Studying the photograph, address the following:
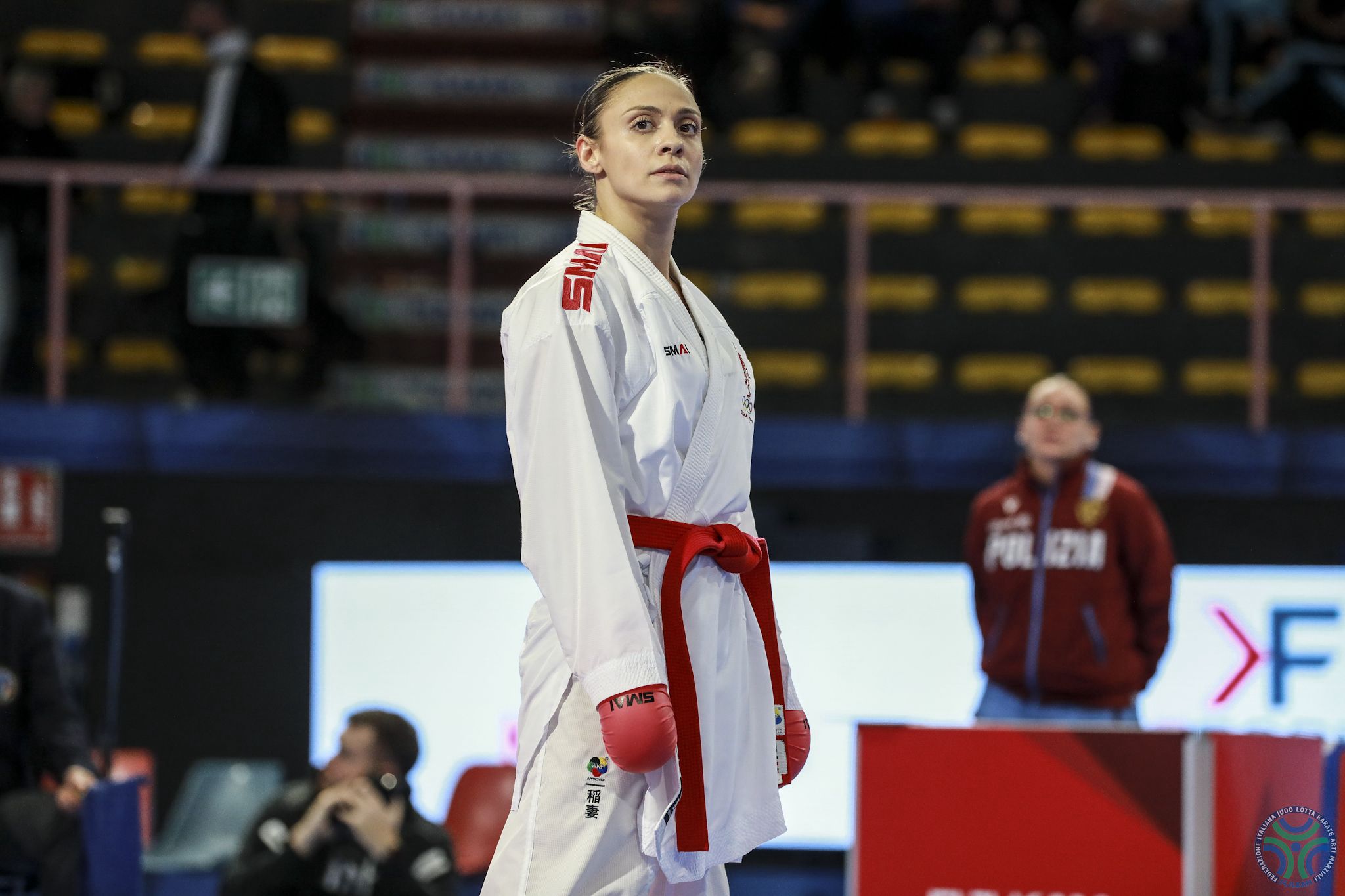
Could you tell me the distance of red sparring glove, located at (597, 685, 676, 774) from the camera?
7.51 feet

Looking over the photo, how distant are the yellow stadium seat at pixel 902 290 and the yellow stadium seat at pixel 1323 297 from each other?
2.00 m

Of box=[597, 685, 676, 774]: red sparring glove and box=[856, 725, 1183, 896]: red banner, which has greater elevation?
box=[597, 685, 676, 774]: red sparring glove

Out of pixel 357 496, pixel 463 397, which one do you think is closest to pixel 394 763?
pixel 357 496

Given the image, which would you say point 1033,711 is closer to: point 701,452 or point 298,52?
point 701,452

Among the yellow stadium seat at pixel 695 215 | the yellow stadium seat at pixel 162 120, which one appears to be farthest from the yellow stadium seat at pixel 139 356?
the yellow stadium seat at pixel 695 215

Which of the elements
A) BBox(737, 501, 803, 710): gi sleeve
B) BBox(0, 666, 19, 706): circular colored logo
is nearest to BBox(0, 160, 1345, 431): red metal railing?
BBox(0, 666, 19, 706): circular colored logo

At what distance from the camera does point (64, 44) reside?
1156cm

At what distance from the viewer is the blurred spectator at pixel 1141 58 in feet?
34.4

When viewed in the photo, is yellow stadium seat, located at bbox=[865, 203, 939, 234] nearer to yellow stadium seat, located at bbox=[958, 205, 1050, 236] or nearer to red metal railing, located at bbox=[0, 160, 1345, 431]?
yellow stadium seat, located at bbox=[958, 205, 1050, 236]

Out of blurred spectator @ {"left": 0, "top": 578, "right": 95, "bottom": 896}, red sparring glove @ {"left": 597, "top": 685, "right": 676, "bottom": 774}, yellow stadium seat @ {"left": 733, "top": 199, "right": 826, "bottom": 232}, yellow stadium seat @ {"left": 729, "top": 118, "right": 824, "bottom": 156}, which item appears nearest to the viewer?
red sparring glove @ {"left": 597, "top": 685, "right": 676, "bottom": 774}

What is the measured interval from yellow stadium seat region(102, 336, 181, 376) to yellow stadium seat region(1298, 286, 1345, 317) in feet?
20.1

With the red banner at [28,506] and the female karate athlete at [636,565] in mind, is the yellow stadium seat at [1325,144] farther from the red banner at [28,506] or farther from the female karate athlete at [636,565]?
the female karate athlete at [636,565]

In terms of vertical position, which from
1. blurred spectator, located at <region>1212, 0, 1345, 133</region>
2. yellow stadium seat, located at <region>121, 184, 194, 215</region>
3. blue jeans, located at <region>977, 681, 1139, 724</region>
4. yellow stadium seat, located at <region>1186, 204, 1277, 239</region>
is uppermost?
blurred spectator, located at <region>1212, 0, 1345, 133</region>

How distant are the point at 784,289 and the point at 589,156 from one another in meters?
6.98
